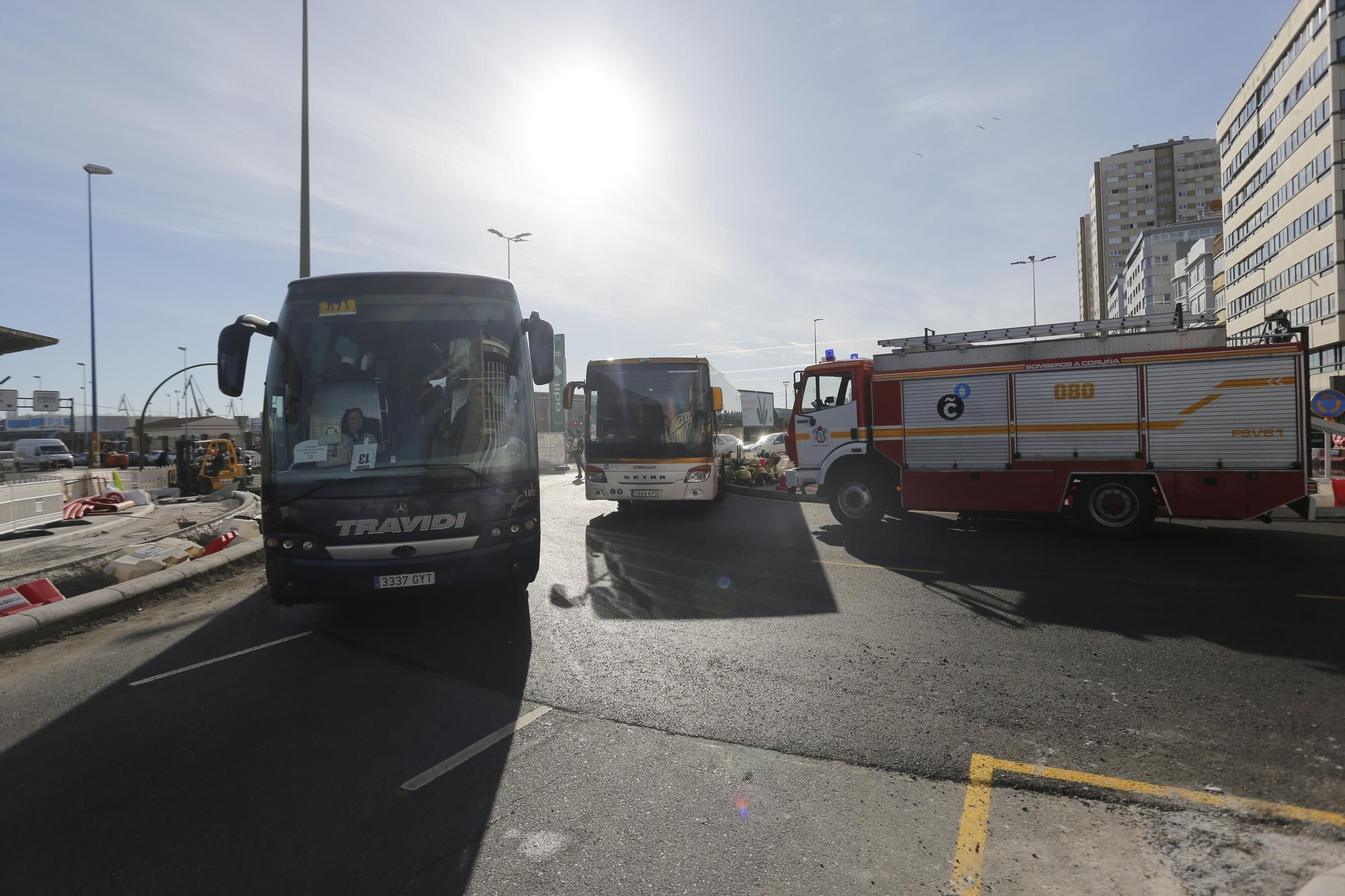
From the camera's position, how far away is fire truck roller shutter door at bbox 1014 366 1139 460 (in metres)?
9.88

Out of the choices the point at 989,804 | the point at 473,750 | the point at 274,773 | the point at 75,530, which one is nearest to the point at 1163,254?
the point at 75,530

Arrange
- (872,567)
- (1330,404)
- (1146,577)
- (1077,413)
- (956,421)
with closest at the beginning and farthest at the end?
(1146,577)
(872,567)
(1077,413)
(956,421)
(1330,404)

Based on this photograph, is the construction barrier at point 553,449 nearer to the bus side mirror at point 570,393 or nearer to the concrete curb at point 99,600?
the bus side mirror at point 570,393

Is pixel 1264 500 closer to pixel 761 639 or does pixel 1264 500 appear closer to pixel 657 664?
pixel 761 639

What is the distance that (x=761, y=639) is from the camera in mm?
5742

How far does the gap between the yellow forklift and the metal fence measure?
1006 cm

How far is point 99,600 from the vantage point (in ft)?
22.8

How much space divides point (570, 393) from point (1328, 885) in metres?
11.8

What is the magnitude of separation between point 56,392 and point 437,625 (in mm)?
75567

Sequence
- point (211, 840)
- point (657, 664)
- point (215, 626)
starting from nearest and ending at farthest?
point (211, 840)
point (657, 664)
point (215, 626)

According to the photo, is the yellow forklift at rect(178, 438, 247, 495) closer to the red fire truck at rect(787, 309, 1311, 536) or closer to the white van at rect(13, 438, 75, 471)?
the red fire truck at rect(787, 309, 1311, 536)

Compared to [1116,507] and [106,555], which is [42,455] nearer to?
[106,555]

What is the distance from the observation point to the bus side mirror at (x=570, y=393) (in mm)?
Result: 12707

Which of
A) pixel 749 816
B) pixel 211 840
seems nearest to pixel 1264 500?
pixel 749 816
